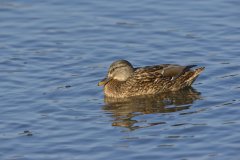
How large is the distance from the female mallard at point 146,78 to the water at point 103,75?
0.96 feet

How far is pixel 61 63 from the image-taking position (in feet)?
64.1

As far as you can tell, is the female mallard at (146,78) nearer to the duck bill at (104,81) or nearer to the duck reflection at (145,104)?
the duck bill at (104,81)

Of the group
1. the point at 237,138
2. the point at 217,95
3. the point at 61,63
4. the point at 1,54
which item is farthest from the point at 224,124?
the point at 1,54

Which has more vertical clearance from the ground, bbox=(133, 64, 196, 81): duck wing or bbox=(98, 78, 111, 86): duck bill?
bbox=(133, 64, 196, 81): duck wing

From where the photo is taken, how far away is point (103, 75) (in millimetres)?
19094

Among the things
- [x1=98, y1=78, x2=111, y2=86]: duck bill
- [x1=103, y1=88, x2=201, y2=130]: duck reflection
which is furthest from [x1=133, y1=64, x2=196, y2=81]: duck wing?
[x1=98, y1=78, x2=111, y2=86]: duck bill

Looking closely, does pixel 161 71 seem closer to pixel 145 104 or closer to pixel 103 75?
pixel 145 104

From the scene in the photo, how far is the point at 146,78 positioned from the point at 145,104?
1.15 metres

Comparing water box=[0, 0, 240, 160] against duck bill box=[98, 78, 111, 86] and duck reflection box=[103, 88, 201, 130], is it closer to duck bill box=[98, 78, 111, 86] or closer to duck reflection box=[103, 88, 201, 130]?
duck reflection box=[103, 88, 201, 130]

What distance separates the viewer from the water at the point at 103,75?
1440cm

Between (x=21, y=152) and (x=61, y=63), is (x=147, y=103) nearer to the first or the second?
(x=61, y=63)

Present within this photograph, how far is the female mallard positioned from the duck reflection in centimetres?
16

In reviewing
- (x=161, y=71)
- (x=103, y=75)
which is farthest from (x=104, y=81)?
(x=161, y=71)

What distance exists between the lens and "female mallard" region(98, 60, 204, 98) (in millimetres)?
18312
